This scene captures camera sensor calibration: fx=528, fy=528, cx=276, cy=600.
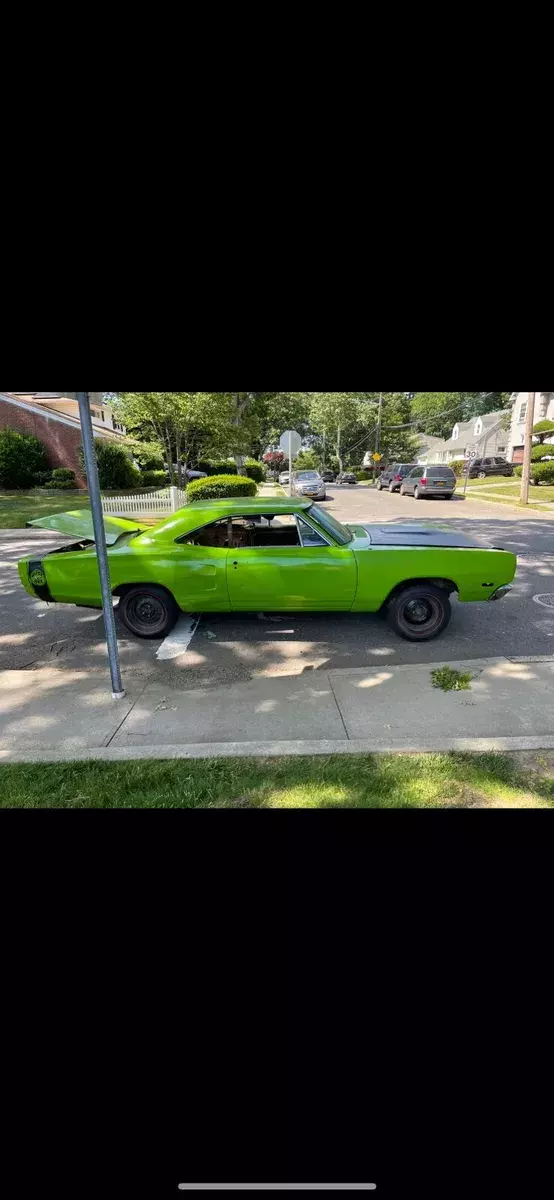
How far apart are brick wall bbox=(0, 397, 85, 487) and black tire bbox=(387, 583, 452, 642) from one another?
20796 millimetres

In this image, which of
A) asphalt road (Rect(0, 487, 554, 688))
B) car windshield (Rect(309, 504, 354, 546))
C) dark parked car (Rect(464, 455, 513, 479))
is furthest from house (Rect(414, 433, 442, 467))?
car windshield (Rect(309, 504, 354, 546))

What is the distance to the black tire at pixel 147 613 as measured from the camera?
Answer: 5.06 m

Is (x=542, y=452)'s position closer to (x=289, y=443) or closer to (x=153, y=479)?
(x=153, y=479)

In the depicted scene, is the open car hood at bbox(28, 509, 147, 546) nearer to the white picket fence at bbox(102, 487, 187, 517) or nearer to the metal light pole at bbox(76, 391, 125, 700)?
the metal light pole at bbox(76, 391, 125, 700)

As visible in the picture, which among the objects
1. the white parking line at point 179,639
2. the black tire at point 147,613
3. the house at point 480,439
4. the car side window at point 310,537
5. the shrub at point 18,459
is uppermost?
the house at point 480,439

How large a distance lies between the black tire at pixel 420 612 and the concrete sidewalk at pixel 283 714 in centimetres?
57

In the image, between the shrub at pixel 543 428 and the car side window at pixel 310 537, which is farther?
the shrub at pixel 543 428

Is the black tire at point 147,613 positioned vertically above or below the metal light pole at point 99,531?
below

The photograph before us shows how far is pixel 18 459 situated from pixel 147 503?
9071mm

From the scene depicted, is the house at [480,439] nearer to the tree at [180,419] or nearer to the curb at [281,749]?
the tree at [180,419]

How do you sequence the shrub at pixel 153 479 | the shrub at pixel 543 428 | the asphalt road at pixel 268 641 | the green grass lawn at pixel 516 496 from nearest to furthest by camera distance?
the asphalt road at pixel 268 641 → the green grass lawn at pixel 516 496 → the shrub at pixel 153 479 → the shrub at pixel 543 428

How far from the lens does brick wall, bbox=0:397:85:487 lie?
74.2 ft

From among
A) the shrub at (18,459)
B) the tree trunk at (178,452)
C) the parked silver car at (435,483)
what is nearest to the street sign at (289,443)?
the tree trunk at (178,452)
